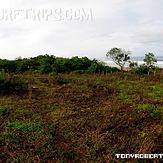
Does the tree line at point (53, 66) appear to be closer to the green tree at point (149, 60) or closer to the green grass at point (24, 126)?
the green tree at point (149, 60)

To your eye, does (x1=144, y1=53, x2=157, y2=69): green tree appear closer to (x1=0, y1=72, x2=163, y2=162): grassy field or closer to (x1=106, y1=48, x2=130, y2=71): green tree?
(x1=106, y1=48, x2=130, y2=71): green tree

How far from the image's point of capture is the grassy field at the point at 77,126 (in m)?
8.05

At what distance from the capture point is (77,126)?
10.1 m

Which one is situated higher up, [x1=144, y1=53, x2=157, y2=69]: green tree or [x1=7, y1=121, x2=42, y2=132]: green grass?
[x1=144, y1=53, x2=157, y2=69]: green tree

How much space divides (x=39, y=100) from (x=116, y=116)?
4.43 m

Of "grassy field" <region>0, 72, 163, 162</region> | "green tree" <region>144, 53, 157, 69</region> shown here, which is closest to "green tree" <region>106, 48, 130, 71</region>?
"green tree" <region>144, 53, 157, 69</region>

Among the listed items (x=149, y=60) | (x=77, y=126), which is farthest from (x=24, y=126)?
(x=149, y=60)

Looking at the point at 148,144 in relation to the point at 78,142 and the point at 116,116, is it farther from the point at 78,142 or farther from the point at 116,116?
the point at 116,116

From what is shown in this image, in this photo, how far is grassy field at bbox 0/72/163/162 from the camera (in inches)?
317

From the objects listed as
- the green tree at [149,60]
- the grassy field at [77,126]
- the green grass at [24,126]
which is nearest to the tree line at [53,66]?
the green tree at [149,60]

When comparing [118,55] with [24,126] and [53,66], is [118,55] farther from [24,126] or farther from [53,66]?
[24,126]

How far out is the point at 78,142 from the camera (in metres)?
8.70

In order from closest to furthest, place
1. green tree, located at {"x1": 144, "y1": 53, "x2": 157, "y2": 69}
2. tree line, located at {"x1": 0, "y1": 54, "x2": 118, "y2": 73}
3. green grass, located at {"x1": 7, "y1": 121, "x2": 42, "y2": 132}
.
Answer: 1. green grass, located at {"x1": 7, "y1": 121, "x2": 42, "y2": 132}
2. tree line, located at {"x1": 0, "y1": 54, "x2": 118, "y2": 73}
3. green tree, located at {"x1": 144, "y1": 53, "x2": 157, "y2": 69}

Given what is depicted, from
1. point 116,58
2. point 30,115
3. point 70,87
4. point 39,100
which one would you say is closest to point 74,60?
point 116,58
